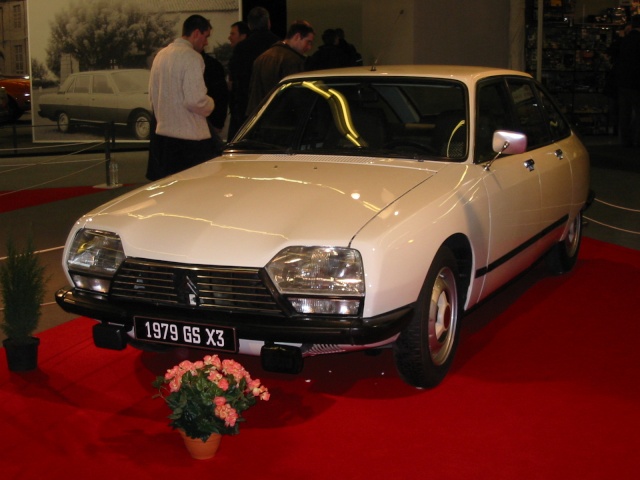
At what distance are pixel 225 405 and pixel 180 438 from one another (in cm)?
38

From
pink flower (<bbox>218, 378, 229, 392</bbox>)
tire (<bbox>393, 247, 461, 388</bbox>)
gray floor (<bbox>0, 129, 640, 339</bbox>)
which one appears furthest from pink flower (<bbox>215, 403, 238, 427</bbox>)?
gray floor (<bbox>0, 129, 640, 339</bbox>)

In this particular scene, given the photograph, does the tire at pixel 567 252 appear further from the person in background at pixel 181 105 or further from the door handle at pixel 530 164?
the person in background at pixel 181 105

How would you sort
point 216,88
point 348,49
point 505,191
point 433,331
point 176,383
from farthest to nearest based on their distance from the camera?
point 348,49 → point 216,88 → point 505,191 → point 433,331 → point 176,383

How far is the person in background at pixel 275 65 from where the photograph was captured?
7.94 meters

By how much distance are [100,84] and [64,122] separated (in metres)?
0.79

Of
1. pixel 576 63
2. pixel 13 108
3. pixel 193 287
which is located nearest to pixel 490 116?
pixel 193 287

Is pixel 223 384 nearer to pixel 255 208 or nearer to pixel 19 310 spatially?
pixel 255 208

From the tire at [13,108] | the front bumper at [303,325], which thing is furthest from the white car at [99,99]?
the front bumper at [303,325]

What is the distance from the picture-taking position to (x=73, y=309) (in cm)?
450

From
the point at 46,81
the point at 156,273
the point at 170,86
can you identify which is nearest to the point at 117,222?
the point at 156,273

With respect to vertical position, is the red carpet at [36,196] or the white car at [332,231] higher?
the white car at [332,231]

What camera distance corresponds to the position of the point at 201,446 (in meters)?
3.81

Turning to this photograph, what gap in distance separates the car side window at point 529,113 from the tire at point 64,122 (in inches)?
385

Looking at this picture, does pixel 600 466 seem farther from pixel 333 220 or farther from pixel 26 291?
pixel 26 291
